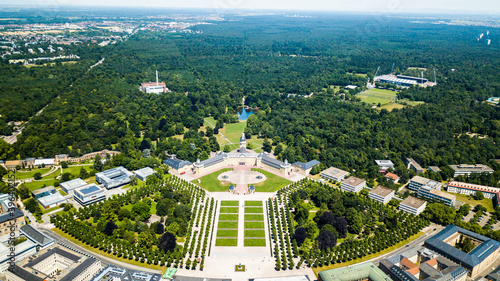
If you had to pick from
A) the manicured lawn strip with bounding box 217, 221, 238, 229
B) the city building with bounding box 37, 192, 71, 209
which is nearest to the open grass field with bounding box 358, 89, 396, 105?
the manicured lawn strip with bounding box 217, 221, 238, 229

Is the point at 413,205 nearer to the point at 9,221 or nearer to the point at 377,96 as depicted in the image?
the point at 9,221

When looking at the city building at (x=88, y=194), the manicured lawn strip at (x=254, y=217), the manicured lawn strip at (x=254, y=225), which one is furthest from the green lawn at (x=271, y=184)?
the city building at (x=88, y=194)

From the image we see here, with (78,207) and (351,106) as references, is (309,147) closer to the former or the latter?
(351,106)

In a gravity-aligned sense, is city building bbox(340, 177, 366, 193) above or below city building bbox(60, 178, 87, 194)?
above

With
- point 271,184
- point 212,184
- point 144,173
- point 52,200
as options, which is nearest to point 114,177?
point 144,173

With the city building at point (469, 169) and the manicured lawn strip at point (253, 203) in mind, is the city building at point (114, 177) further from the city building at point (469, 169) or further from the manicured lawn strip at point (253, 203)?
the city building at point (469, 169)

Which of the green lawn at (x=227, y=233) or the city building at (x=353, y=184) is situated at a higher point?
the city building at (x=353, y=184)

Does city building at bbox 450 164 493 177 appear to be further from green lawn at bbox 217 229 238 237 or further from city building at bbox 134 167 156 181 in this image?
city building at bbox 134 167 156 181
